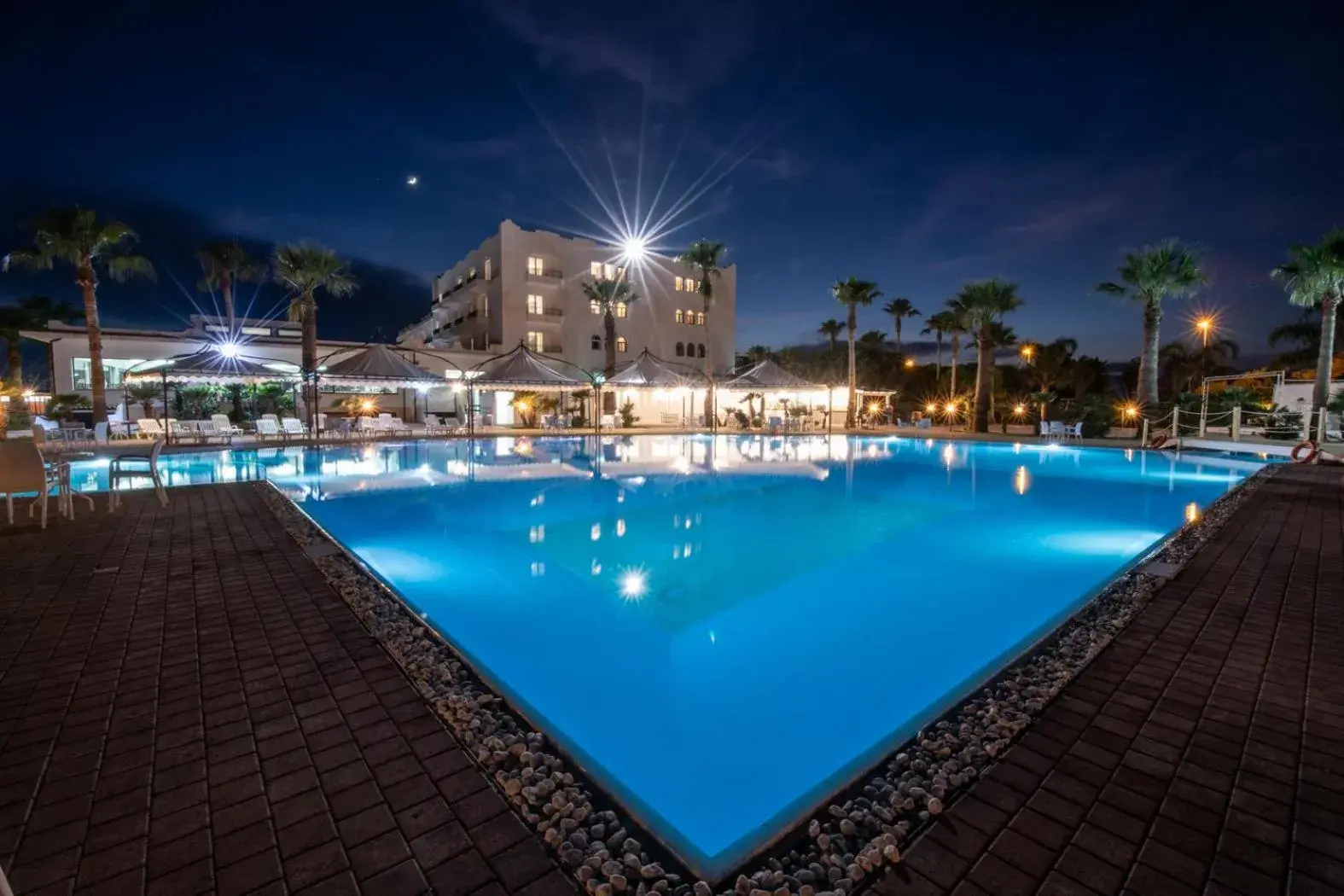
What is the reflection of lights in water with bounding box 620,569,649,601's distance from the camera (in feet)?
Result: 19.0

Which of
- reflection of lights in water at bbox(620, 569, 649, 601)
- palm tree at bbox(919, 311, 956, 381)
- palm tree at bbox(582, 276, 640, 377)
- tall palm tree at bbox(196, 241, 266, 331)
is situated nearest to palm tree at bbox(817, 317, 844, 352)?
palm tree at bbox(919, 311, 956, 381)

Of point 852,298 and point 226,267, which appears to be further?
point 226,267

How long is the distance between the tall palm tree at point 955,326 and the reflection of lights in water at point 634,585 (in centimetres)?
2386

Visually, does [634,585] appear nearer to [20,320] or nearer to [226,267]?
[226,267]

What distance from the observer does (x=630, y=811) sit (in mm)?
2176

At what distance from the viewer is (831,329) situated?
150 ft

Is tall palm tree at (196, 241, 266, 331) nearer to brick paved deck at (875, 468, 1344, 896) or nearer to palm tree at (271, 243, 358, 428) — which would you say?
palm tree at (271, 243, 358, 428)

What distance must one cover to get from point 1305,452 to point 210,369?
2828 centimetres

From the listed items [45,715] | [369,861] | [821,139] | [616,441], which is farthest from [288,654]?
[821,139]

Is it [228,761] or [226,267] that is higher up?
[226,267]

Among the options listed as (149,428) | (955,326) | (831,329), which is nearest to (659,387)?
(149,428)

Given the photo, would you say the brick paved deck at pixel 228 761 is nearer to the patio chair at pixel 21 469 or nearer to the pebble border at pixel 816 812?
the pebble border at pixel 816 812

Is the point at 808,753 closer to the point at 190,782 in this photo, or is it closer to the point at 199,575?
the point at 190,782

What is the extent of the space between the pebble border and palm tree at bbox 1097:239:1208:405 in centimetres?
2312
